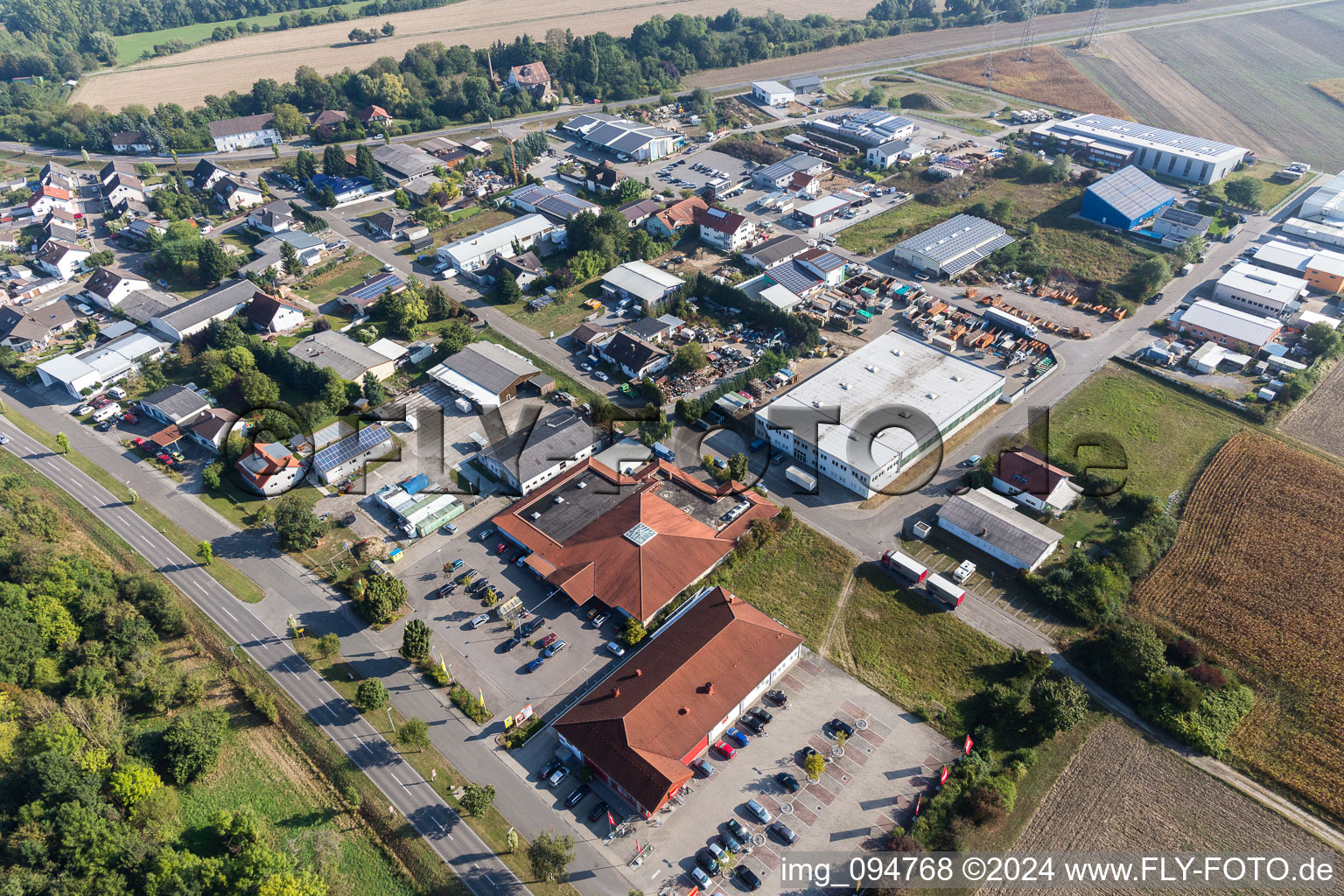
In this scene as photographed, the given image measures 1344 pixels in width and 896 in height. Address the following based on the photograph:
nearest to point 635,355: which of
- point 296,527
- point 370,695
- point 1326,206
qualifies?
point 296,527

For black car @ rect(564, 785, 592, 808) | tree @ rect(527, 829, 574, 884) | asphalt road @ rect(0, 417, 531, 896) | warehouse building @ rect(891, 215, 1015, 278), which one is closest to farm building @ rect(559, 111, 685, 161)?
warehouse building @ rect(891, 215, 1015, 278)

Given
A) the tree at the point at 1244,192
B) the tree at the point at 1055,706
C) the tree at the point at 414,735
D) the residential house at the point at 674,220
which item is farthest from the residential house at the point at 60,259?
the tree at the point at 1244,192

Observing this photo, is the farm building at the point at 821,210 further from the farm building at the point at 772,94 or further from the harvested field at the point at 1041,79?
the harvested field at the point at 1041,79

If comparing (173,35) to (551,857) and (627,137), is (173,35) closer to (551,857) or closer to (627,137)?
(627,137)

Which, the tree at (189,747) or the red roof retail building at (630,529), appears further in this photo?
the red roof retail building at (630,529)

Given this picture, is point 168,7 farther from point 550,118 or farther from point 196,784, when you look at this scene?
point 196,784

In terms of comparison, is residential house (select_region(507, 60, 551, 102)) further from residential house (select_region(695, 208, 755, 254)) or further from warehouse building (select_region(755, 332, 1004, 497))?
warehouse building (select_region(755, 332, 1004, 497))
